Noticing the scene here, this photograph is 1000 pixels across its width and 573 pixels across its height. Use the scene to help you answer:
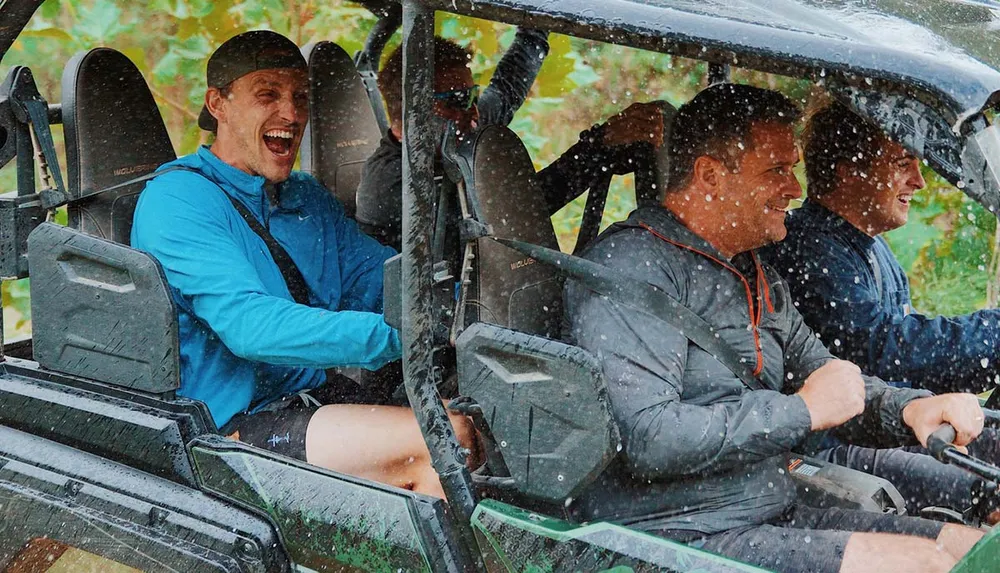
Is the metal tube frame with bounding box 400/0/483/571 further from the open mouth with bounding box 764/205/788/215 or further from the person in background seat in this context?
the person in background seat

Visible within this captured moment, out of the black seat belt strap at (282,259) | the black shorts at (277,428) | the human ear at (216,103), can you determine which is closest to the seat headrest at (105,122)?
the human ear at (216,103)

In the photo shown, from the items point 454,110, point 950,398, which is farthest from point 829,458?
point 454,110

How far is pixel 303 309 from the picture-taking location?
2.46m

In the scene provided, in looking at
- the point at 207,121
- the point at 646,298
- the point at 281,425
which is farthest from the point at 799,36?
the point at 207,121

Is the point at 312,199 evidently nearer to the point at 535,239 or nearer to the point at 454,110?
the point at 454,110

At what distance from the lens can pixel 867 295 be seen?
315cm

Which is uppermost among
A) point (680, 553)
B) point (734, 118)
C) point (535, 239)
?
point (734, 118)

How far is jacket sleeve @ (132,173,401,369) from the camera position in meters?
2.36

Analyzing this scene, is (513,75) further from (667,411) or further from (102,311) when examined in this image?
(667,411)

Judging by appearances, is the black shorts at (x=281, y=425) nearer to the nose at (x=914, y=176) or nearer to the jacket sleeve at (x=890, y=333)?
the jacket sleeve at (x=890, y=333)

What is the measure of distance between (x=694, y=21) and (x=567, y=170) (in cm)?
163

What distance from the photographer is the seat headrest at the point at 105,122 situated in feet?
9.23

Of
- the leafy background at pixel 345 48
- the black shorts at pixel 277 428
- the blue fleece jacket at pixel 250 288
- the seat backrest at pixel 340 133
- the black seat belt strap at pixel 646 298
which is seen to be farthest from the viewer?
the leafy background at pixel 345 48

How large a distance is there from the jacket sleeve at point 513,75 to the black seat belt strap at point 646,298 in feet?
4.92
